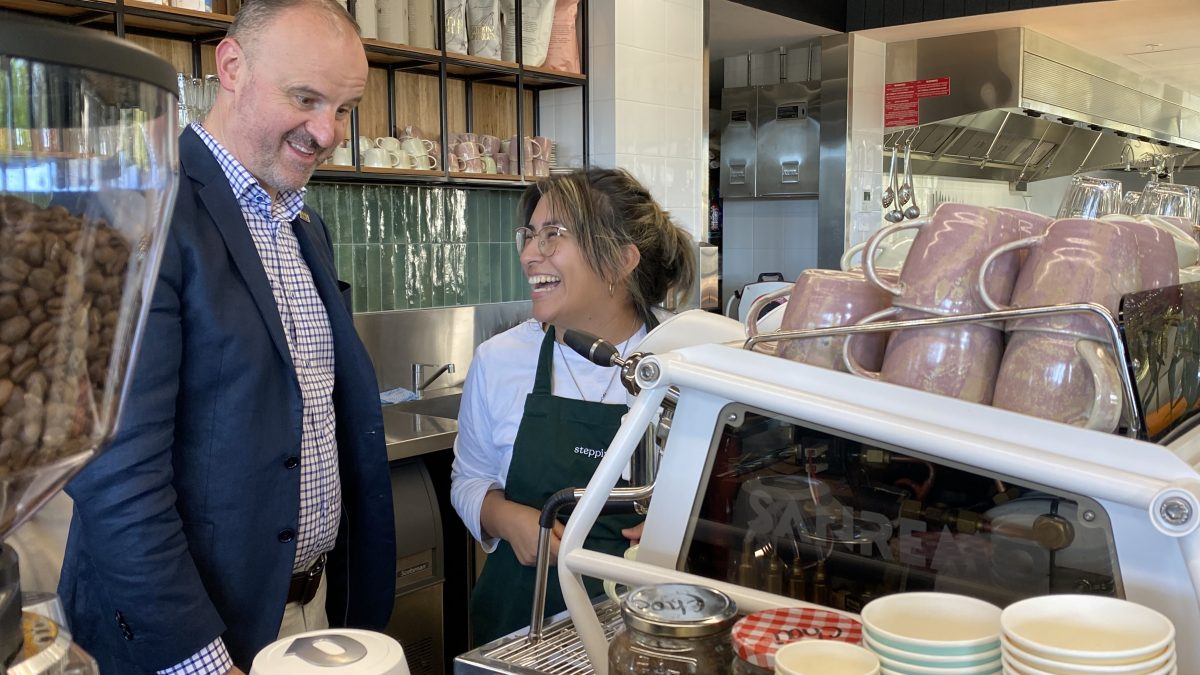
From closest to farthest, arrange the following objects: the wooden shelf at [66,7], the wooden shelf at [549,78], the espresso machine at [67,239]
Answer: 1. the espresso machine at [67,239]
2. the wooden shelf at [66,7]
3. the wooden shelf at [549,78]

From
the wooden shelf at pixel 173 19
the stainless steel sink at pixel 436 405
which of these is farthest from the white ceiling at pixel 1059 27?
the wooden shelf at pixel 173 19

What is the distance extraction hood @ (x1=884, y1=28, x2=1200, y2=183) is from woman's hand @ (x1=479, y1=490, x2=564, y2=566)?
452cm

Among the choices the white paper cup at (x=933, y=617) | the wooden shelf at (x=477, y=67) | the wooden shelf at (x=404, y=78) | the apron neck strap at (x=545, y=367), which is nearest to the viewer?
the white paper cup at (x=933, y=617)

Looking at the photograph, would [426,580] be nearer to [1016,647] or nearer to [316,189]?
[316,189]

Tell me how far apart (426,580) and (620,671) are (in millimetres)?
2261

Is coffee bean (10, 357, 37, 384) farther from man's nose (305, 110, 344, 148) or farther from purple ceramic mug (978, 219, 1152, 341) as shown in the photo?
man's nose (305, 110, 344, 148)

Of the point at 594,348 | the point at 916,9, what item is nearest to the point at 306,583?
the point at 594,348

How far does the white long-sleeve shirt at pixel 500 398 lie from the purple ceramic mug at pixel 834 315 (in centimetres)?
92

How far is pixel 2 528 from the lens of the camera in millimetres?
506

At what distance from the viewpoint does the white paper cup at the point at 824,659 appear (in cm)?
74

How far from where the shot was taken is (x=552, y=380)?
197 centimetres

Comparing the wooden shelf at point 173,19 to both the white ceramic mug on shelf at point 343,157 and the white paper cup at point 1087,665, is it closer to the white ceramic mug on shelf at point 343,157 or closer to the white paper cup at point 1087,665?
the white ceramic mug on shelf at point 343,157

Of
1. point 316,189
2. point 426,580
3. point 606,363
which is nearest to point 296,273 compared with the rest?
point 606,363

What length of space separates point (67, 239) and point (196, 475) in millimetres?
1118
